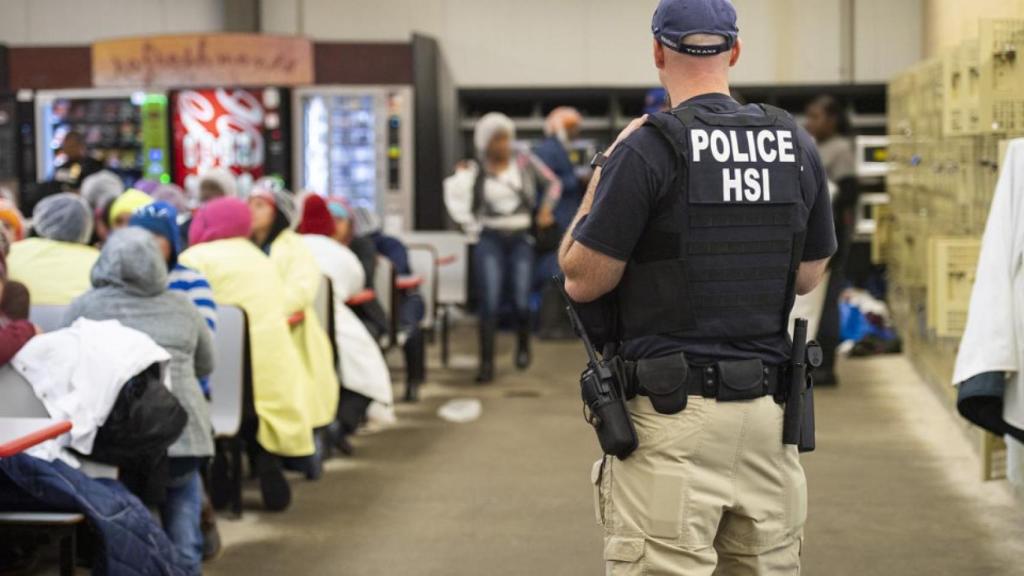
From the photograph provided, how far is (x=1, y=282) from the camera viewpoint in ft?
14.8

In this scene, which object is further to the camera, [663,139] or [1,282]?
[1,282]

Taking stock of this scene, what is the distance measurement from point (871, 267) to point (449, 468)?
731 cm

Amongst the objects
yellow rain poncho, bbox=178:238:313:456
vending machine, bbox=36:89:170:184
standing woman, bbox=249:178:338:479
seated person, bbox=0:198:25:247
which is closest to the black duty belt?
yellow rain poncho, bbox=178:238:313:456

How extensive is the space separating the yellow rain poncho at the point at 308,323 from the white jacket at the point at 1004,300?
116 inches

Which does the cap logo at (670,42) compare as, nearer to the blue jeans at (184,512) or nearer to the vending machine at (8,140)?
the blue jeans at (184,512)

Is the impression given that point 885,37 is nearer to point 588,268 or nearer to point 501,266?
point 501,266

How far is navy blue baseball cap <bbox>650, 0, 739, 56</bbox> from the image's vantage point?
288 centimetres

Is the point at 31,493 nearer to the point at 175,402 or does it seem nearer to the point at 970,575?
the point at 175,402

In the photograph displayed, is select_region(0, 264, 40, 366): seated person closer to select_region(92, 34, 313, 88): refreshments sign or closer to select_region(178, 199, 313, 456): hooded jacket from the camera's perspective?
select_region(178, 199, 313, 456): hooded jacket

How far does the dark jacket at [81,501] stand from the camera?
413 centimetres

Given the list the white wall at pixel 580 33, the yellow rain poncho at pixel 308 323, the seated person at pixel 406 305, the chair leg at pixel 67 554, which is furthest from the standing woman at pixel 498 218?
the chair leg at pixel 67 554

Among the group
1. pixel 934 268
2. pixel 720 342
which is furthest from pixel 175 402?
pixel 934 268

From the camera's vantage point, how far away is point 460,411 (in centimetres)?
831

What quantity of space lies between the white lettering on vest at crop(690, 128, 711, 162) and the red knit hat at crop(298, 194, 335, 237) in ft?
15.8
